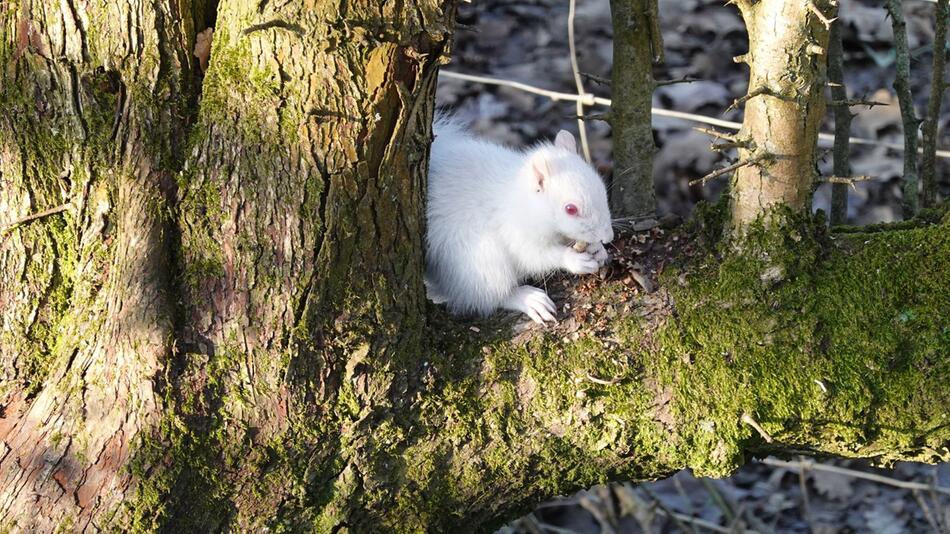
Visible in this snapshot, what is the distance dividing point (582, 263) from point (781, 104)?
0.57 metres

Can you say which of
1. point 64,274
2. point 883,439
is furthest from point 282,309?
point 883,439

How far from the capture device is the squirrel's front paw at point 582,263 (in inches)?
89.7

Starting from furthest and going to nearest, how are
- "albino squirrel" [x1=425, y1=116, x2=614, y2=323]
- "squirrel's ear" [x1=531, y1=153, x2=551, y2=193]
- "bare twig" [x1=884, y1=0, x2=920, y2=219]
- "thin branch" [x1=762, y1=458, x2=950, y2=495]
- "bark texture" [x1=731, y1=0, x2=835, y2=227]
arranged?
"thin branch" [x1=762, y1=458, x2=950, y2=495] → "bare twig" [x1=884, y1=0, x2=920, y2=219] → "squirrel's ear" [x1=531, y1=153, x2=551, y2=193] → "albino squirrel" [x1=425, y1=116, x2=614, y2=323] → "bark texture" [x1=731, y1=0, x2=835, y2=227]

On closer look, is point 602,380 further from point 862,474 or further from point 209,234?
point 862,474

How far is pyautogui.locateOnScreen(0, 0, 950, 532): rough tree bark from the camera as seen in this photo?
1.92 m

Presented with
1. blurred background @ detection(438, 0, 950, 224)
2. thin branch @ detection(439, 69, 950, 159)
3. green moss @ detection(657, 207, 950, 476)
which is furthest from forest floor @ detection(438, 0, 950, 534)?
green moss @ detection(657, 207, 950, 476)

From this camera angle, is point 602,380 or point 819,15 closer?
point 819,15

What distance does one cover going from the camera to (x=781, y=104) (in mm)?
1996

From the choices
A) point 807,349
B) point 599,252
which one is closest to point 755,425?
point 807,349

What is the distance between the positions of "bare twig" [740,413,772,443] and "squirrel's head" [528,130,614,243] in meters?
0.62

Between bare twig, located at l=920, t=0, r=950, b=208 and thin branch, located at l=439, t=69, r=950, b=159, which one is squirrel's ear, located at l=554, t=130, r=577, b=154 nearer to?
thin branch, located at l=439, t=69, r=950, b=159

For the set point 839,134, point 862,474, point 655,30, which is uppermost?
point 655,30

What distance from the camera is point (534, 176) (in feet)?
8.61

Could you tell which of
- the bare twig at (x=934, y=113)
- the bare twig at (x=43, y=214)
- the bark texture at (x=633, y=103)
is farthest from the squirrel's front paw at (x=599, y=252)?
the bare twig at (x=43, y=214)
